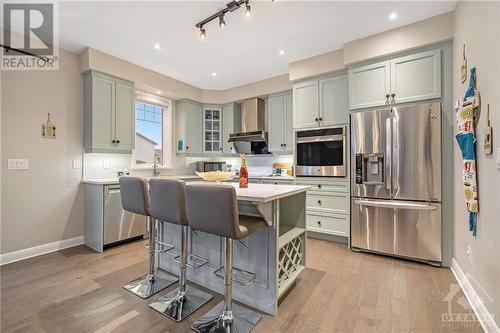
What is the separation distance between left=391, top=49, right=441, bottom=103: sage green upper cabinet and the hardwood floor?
1.98m

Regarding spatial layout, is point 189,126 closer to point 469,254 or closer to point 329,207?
point 329,207

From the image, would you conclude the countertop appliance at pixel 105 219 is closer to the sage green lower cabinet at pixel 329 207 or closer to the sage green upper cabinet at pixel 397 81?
the sage green lower cabinet at pixel 329 207

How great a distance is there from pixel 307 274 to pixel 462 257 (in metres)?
1.48

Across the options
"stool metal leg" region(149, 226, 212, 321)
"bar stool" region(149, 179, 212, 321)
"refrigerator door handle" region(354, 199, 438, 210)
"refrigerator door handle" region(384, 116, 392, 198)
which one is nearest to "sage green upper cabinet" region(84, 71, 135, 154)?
"bar stool" region(149, 179, 212, 321)

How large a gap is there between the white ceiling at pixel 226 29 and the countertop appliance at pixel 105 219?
196 centimetres

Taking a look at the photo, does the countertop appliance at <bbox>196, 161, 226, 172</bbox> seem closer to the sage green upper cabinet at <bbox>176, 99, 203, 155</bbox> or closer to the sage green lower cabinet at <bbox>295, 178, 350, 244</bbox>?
the sage green upper cabinet at <bbox>176, 99, 203, 155</bbox>

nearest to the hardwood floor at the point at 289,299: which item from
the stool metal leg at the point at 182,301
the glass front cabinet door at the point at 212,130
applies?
the stool metal leg at the point at 182,301

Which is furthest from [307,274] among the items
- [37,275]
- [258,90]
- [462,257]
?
[258,90]

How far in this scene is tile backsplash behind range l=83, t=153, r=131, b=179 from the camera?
11.1 ft

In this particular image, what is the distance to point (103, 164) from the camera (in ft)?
11.7

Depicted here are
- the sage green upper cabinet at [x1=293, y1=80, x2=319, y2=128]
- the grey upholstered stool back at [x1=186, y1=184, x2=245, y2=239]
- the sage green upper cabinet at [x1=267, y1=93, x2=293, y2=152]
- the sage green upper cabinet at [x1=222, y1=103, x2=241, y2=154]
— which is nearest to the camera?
the grey upholstered stool back at [x1=186, y1=184, x2=245, y2=239]

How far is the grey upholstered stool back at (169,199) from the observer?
65.2 inches

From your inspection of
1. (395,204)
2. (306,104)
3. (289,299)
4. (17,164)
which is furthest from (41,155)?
(395,204)

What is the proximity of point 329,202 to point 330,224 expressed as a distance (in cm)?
32
